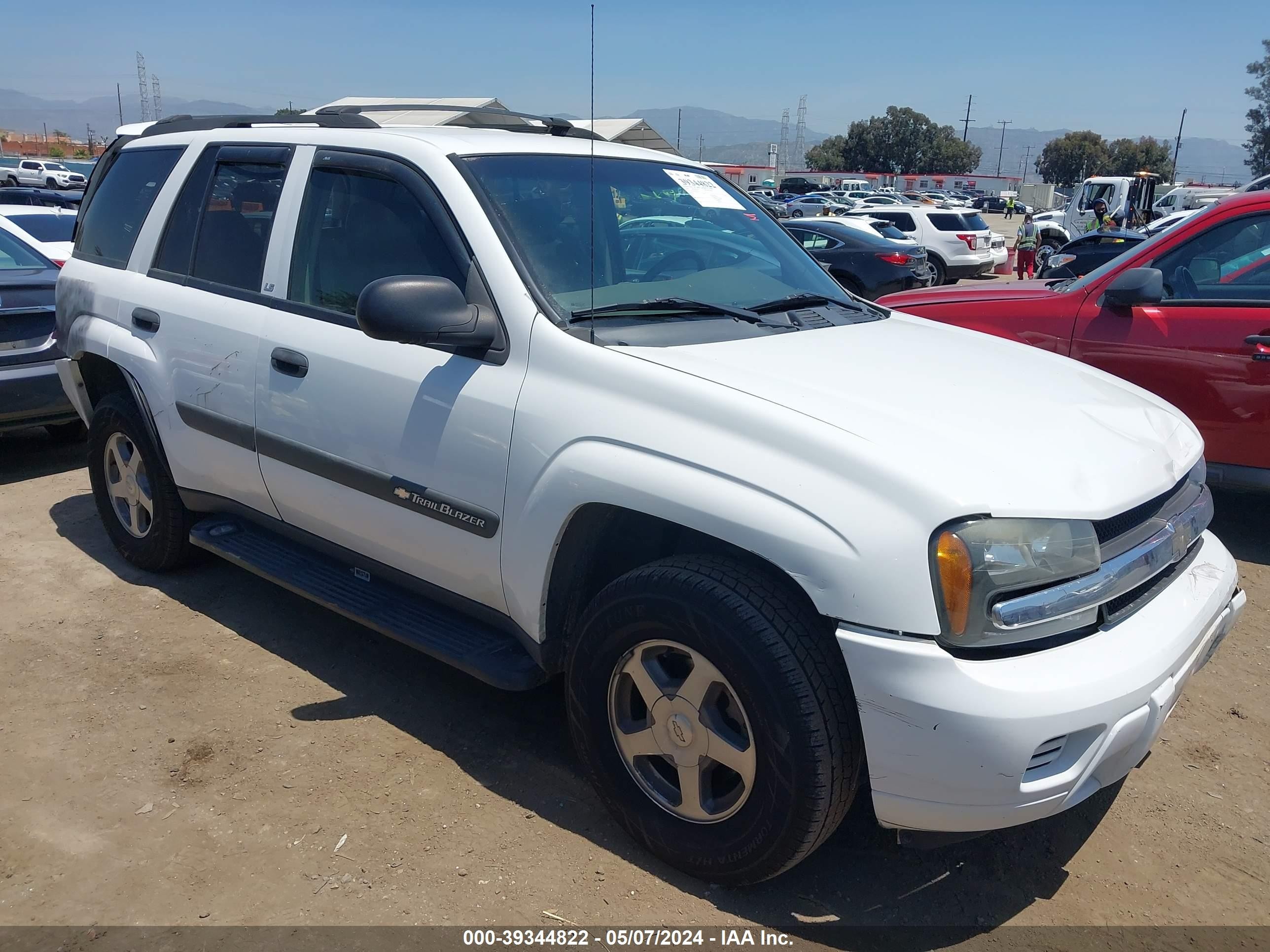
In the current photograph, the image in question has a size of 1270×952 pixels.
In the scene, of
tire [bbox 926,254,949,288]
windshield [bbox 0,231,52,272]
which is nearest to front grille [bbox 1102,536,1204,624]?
windshield [bbox 0,231,52,272]

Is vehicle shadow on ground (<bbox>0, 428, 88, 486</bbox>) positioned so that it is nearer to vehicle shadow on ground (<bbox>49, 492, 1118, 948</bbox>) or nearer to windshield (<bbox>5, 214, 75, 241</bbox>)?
windshield (<bbox>5, 214, 75, 241</bbox>)

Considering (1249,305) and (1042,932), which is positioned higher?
(1249,305)

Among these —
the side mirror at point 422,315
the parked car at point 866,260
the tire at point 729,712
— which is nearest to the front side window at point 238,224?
the side mirror at point 422,315

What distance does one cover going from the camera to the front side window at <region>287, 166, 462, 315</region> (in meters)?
3.11

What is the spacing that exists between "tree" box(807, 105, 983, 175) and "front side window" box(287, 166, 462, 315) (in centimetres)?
10300

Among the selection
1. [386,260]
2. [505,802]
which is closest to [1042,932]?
[505,802]

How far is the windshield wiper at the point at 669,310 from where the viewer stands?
2.83 metres

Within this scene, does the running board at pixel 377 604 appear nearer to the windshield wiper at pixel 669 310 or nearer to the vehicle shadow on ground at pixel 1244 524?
the windshield wiper at pixel 669 310

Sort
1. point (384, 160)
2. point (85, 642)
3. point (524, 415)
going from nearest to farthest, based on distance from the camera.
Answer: point (524, 415)
point (384, 160)
point (85, 642)

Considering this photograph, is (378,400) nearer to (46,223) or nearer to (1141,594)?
(1141,594)

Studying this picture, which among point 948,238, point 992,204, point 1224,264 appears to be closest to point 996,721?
point 1224,264

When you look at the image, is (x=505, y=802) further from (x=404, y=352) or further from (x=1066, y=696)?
(x=1066, y=696)

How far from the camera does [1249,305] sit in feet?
15.5

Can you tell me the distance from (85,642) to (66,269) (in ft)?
5.77
